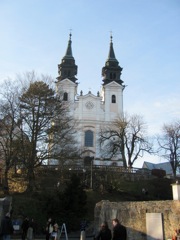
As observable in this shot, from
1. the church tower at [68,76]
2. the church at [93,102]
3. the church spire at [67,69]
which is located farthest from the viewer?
the church spire at [67,69]

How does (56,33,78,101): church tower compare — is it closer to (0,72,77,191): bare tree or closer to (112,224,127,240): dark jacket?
(0,72,77,191): bare tree

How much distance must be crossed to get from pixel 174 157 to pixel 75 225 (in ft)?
88.3

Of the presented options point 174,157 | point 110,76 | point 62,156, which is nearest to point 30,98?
point 62,156

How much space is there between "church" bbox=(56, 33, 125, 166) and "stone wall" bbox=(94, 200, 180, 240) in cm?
3477

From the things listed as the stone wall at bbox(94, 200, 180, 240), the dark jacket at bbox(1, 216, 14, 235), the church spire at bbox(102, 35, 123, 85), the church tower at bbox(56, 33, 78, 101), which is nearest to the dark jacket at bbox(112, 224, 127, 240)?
the dark jacket at bbox(1, 216, 14, 235)

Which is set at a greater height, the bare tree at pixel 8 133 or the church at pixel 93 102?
the church at pixel 93 102

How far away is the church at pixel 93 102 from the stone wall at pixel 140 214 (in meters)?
34.8

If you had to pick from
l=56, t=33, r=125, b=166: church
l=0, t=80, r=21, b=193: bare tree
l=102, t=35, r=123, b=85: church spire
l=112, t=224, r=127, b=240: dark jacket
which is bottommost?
l=112, t=224, r=127, b=240: dark jacket

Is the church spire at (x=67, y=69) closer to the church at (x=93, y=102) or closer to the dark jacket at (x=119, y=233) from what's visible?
the church at (x=93, y=102)

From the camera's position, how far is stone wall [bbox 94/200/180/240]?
45.0ft

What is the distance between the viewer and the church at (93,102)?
5388cm

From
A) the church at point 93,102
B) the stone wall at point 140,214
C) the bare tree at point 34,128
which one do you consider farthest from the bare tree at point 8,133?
the church at point 93,102

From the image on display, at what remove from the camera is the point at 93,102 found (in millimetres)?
56469

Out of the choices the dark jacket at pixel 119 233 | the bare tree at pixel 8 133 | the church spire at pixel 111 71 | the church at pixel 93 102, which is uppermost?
the church spire at pixel 111 71
